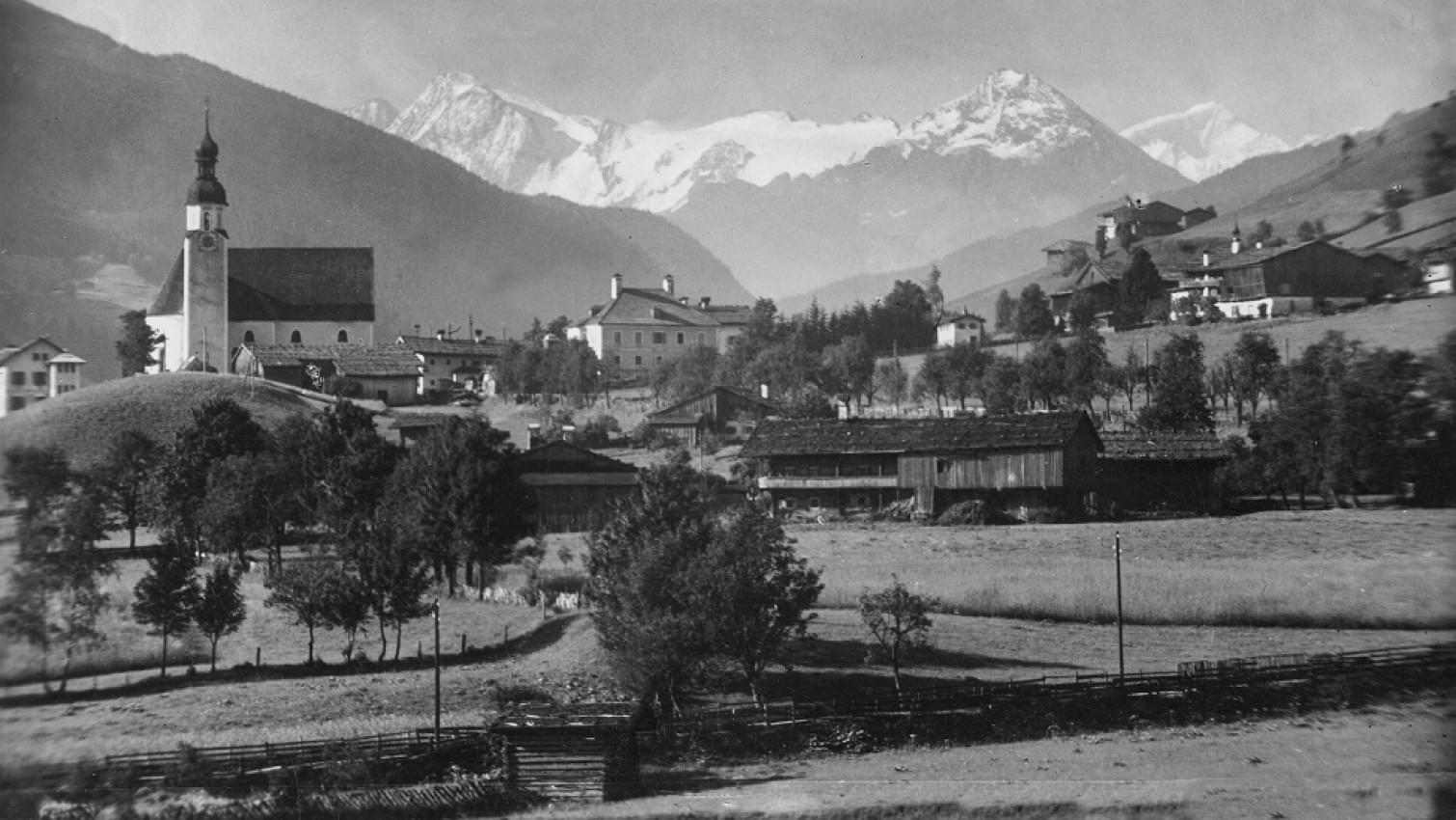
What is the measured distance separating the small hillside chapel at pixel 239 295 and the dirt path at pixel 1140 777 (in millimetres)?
63204

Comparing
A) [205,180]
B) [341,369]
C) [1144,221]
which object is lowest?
[341,369]

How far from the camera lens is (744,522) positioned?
1288 inches

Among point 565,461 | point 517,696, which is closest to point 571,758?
point 517,696

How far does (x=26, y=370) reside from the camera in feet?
129

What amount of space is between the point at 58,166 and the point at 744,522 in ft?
564

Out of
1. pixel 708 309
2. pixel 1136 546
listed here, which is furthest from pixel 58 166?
pixel 1136 546

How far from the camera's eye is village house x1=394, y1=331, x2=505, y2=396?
94.4 meters

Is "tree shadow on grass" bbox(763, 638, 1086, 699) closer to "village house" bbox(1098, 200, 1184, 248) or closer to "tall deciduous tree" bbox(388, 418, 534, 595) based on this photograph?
"tall deciduous tree" bbox(388, 418, 534, 595)

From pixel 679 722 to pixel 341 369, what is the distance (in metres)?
58.5

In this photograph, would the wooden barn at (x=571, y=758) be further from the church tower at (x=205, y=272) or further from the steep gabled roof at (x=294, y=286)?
the steep gabled roof at (x=294, y=286)

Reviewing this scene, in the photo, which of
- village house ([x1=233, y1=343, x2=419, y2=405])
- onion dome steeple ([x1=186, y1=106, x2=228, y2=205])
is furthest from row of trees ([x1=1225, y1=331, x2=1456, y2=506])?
onion dome steeple ([x1=186, y1=106, x2=228, y2=205])

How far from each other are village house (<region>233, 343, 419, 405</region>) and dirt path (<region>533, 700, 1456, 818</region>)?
58252mm

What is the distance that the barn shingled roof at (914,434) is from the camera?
53.6m

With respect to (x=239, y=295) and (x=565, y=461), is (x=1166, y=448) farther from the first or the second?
(x=239, y=295)
